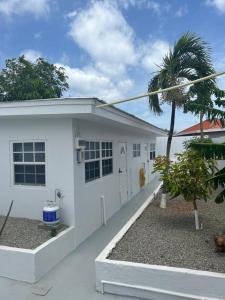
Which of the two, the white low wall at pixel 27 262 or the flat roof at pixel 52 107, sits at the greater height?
the flat roof at pixel 52 107

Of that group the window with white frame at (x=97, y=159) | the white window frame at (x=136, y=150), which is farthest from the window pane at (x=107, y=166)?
the white window frame at (x=136, y=150)

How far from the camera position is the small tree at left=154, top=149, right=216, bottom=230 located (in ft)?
21.9

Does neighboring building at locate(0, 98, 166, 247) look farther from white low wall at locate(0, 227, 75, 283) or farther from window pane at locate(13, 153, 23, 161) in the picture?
white low wall at locate(0, 227, 75, 283)

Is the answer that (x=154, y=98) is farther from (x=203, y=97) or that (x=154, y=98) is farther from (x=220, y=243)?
(x=220, y=243)

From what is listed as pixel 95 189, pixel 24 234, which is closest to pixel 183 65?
pixel 95 189

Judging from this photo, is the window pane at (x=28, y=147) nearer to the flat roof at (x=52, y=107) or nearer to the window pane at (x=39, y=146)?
the window pane at (x=39, y=146)

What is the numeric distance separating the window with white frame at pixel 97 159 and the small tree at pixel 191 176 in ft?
7.49

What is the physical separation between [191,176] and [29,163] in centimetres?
387

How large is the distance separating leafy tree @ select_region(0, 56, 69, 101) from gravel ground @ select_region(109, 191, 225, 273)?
14.9 m

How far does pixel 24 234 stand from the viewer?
6633mm

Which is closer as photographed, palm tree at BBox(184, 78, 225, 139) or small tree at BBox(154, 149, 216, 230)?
small tree at BBox(154, 149, 216, 230)

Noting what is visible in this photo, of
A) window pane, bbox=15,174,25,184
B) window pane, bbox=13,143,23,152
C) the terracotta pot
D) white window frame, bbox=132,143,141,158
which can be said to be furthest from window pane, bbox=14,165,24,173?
white window frame, bbox=132,143,141,158

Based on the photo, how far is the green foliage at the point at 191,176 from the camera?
21.9ft

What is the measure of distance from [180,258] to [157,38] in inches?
263
